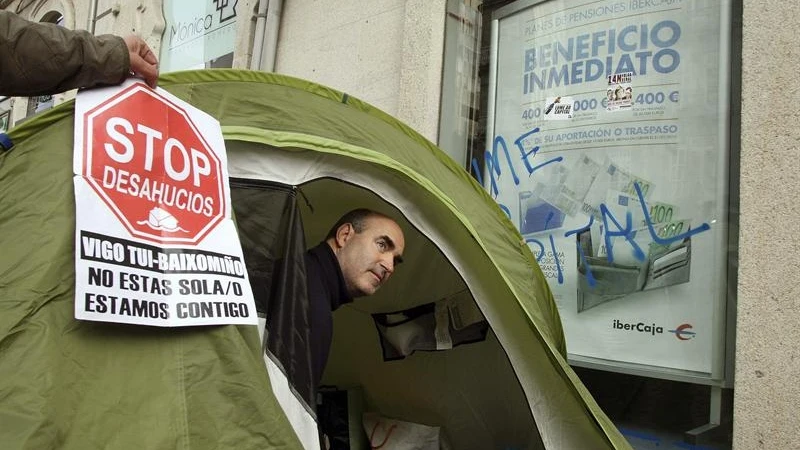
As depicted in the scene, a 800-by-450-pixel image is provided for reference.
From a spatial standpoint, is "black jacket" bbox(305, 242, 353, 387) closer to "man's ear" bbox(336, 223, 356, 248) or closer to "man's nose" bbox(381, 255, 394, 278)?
"man's ear" bbox(336, 223, 356, 248)

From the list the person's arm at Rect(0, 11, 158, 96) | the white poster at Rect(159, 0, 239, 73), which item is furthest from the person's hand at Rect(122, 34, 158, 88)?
the white poster at Rect(159, 0, 239, 73)

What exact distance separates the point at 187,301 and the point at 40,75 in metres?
0.75

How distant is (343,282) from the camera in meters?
2.68

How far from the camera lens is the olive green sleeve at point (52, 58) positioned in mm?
1720

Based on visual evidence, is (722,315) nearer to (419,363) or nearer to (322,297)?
(419,363)

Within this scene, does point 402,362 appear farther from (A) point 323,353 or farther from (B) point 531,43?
(B) point 531,43

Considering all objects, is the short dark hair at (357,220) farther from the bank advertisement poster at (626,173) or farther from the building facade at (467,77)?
the bank advertisement poster at (626,173)

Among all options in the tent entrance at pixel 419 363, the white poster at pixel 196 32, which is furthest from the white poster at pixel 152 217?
the white poster at pixel 196 32

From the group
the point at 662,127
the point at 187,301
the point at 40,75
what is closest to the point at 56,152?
the point at 40,75

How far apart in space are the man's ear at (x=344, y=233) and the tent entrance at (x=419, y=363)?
34 centimetres

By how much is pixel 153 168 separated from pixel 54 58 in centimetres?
39

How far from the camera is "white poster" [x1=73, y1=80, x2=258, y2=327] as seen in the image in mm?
1619

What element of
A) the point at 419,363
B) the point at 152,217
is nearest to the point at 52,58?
the point at 152,217

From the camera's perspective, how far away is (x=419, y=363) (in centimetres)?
388
